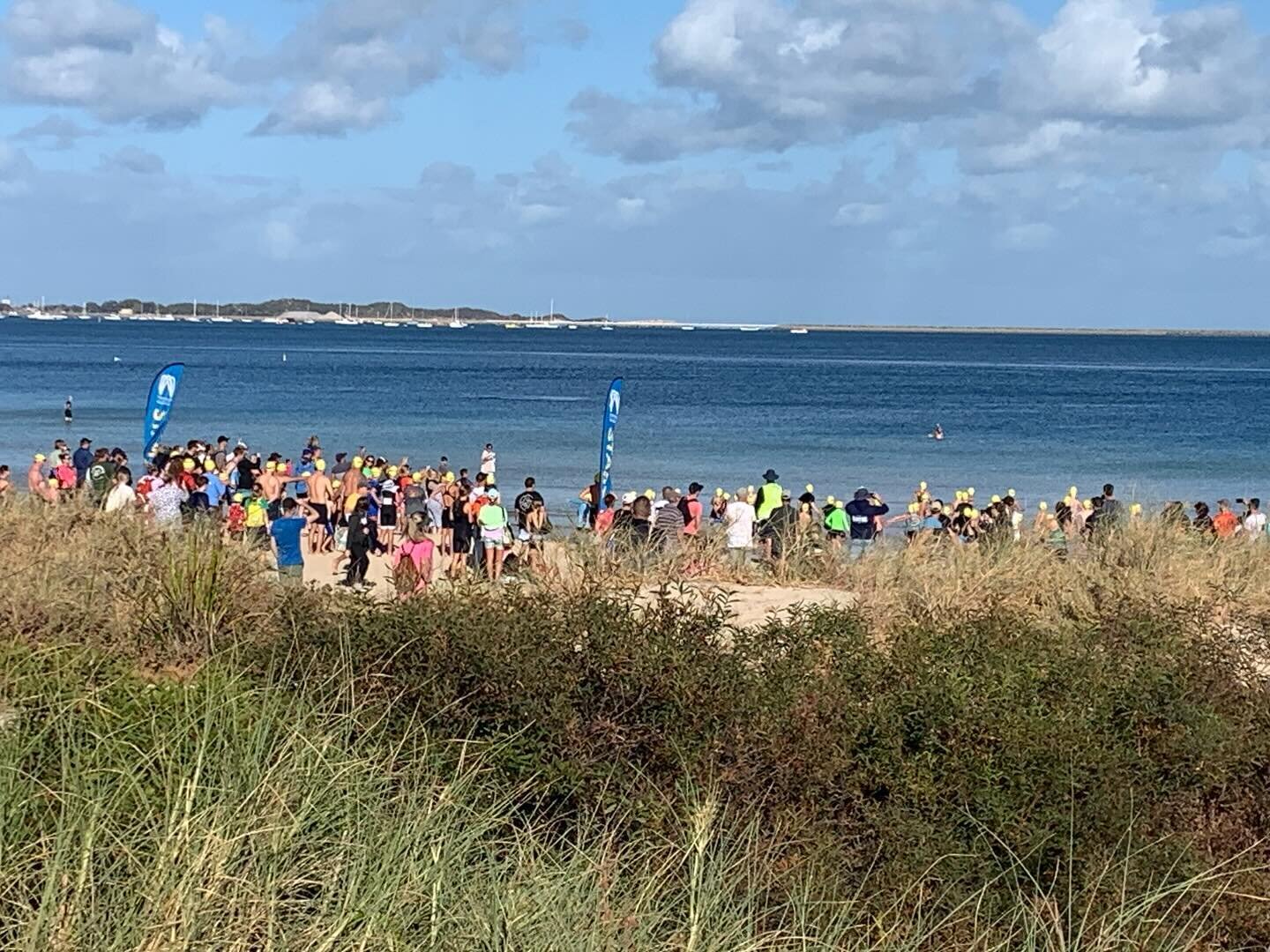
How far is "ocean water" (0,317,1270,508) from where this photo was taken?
3919 cm

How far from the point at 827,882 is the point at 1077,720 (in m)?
1.57

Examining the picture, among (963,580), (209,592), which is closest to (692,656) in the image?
(209,592)

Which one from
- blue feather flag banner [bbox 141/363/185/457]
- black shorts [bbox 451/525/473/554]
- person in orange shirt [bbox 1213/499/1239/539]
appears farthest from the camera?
blue feather flag banner [bbox 141/363/185/457]

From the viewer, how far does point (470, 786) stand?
6508 mm

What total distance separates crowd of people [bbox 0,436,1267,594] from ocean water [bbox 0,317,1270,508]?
6.26 m

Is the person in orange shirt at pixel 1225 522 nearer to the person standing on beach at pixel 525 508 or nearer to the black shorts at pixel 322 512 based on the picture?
the person standing on beach at pixel 525 508

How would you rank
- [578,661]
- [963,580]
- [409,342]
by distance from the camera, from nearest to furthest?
1. [578,661]
2. [963,580]
3. [409,342]

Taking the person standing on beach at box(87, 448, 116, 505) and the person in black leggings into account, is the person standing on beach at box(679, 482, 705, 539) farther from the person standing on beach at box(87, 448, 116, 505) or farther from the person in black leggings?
the person standing on beach at box(87, 448, 116, 505)

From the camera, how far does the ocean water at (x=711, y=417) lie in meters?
39.2

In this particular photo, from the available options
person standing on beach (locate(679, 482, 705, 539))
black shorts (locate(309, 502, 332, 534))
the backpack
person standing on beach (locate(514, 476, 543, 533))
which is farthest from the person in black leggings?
the backpack

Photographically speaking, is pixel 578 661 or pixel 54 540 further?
pixel 54 540

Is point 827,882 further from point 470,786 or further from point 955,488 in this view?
point 955,488

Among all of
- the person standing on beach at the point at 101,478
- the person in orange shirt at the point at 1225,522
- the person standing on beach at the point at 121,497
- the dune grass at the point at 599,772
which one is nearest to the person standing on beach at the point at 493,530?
the person standing on beach at the point at 121,497

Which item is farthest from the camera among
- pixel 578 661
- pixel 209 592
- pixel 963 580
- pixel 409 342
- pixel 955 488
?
pixel 409 342
